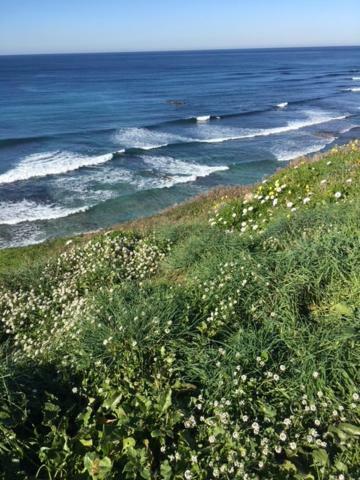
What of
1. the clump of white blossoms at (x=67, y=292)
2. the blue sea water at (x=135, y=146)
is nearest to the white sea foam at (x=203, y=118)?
the blue sea water at (x=135, y=146)

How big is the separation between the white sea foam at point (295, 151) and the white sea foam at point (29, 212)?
15706mm

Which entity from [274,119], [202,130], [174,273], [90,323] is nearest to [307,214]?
[174,273]

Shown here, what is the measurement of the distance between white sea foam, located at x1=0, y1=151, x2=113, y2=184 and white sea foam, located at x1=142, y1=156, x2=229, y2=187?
360cm

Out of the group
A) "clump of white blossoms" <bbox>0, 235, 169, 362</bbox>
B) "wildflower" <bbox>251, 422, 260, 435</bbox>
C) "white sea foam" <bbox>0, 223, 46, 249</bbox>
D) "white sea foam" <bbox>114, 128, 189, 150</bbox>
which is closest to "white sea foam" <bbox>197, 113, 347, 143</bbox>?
"white sea foam" <bbox>114, 128, 189, 150</bbox>

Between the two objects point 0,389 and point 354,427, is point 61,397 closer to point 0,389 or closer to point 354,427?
point 0,389

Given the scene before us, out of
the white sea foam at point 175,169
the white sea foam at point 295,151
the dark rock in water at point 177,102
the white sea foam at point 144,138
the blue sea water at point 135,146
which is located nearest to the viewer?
the blue sea water at point 135,146

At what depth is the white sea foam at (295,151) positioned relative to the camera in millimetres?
31134

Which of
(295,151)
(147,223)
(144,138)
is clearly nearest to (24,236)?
(147,223)

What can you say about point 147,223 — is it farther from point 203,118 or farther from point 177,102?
point 177,102

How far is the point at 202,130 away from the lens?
41438mm

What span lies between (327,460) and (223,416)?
2.77 ft

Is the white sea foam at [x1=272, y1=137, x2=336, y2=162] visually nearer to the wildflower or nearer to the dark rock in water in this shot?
the dark rock in water

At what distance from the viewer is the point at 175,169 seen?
2872 centimetres

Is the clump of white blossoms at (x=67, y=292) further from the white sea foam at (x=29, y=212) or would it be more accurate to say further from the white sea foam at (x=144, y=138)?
the white sea foam at (x=144, y=138)
